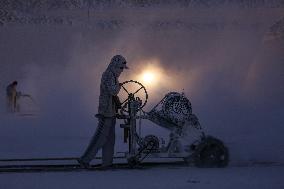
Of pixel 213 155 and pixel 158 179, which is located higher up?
pixel 213 155

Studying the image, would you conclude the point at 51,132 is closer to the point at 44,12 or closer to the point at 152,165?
the point at 152,165

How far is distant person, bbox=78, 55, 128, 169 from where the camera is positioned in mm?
8805

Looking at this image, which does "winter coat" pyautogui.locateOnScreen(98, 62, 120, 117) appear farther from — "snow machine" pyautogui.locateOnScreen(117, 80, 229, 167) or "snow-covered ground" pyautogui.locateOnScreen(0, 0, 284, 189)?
"snow-covered ground" pyautogui.locateOnScreen(0, 0, 284, 189)

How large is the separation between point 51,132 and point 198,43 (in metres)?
13.5

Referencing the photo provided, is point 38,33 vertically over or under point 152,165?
over

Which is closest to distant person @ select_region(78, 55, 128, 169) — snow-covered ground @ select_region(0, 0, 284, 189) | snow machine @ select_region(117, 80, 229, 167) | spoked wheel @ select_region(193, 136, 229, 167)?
snow machine @ select_region(117, 80, 229, 167)

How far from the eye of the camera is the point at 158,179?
25.4 ft

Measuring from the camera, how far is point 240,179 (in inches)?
303

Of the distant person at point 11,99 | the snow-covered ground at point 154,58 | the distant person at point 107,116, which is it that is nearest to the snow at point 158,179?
the distant person at point 107,116

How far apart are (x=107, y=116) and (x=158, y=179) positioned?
148cm

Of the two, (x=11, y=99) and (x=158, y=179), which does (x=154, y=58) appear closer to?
(x=11, y=99)

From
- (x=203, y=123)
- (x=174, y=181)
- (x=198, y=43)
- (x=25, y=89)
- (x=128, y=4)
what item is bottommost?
(x=174, y=181)

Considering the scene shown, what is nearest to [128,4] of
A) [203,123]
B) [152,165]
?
[203,123]

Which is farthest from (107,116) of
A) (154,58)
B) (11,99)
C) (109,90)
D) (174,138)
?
(154,58)
